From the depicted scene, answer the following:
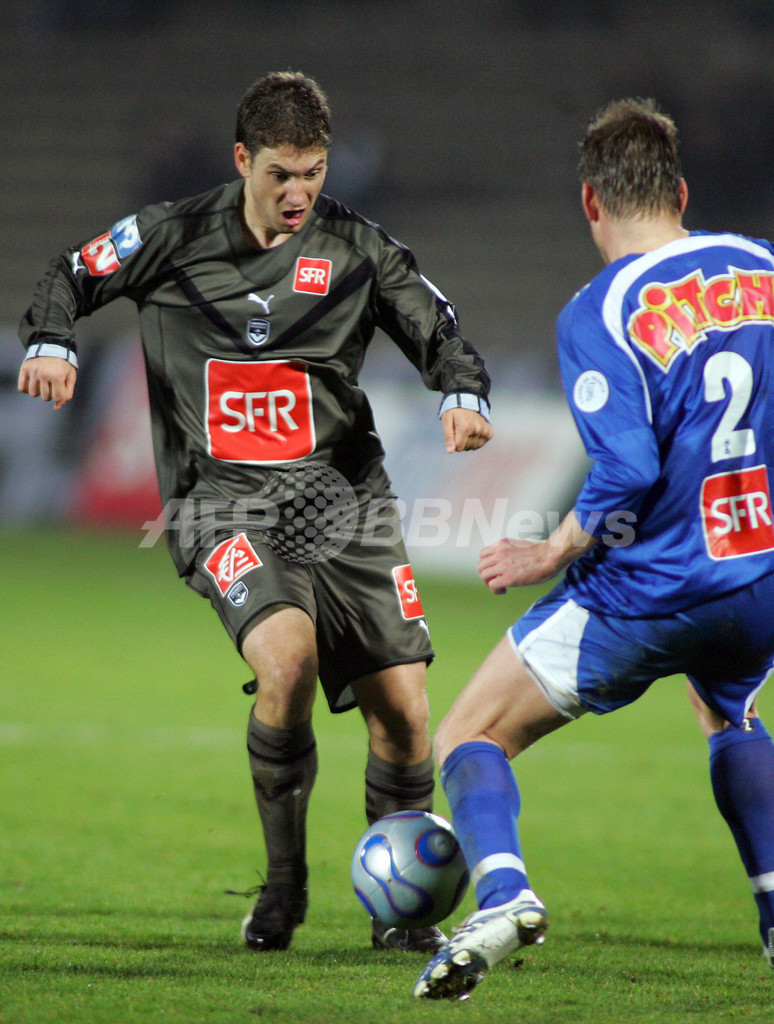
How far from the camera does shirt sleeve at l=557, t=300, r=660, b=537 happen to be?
2711mm

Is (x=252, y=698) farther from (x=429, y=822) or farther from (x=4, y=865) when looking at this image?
(x=429, y=822)

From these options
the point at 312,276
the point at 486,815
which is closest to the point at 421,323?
the point at 312,276

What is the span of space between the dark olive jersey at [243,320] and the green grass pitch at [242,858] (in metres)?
1.25

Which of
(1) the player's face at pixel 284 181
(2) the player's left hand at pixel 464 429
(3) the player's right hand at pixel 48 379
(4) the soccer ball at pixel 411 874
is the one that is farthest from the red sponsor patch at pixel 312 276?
(4) the soccer ball at pixel 411 874

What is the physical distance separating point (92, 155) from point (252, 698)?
1467cm

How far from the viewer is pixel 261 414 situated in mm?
3830

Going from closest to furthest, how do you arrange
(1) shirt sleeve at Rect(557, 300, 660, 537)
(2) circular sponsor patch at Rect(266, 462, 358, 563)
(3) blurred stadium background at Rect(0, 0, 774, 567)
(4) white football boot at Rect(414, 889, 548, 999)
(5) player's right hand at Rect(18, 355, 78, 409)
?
(4) white football boot at Rect(414, 889, 548, 999), (1) shirt sleeve at Rect(557, 300, 660, 537), (5) player's right hand at Rect(18, 355, 78, 409), (2) circular sponsor patch at Rect(266, 462, 358, 563), (3) blurred stadium background at Rect(0, 0, 774, 567)

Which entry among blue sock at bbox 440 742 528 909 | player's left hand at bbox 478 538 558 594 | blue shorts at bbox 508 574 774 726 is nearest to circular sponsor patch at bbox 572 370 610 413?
player's left hand at bbox 478 538 558 594

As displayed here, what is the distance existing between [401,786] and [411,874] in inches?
23.8

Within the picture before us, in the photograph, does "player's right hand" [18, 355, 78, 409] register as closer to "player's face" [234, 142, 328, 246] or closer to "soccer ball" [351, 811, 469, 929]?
"player's face" [234, 142, 328, 246]

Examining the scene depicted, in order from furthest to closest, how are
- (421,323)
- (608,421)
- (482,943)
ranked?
(421,323) < (608,421) < (482,943)

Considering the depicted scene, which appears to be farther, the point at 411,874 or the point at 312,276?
Result: the point at 312,276

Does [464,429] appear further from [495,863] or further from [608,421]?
[495,863]

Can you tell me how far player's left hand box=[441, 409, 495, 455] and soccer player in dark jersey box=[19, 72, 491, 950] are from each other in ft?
0.62
